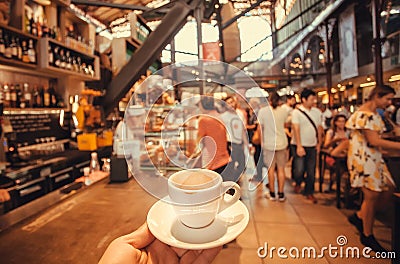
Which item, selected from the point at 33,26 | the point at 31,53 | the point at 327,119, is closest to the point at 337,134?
the point at 327,119

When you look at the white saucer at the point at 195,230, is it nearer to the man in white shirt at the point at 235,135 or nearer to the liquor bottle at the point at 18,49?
the man in white shirt at the point at 235,135

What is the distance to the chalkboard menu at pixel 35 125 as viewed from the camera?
217cm

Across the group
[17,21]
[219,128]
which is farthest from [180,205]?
[17,21]

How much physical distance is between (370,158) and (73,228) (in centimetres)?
181

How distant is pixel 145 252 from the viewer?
0.55 meters

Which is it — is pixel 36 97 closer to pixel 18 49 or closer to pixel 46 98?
pixel 46 98

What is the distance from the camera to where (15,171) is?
1.79 m

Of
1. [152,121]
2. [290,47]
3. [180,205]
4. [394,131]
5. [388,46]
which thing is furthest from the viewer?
[290,47]

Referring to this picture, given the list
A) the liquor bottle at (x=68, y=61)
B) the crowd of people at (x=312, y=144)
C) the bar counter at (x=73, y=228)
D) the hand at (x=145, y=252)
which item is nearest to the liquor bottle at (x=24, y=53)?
the liquor bottle at (x=68, y=61)

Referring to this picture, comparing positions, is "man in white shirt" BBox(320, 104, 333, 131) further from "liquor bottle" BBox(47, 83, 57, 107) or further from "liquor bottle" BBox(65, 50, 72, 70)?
"liquor bottle" BBox(47, 83, 57, 107)

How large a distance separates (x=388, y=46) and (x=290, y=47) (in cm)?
353

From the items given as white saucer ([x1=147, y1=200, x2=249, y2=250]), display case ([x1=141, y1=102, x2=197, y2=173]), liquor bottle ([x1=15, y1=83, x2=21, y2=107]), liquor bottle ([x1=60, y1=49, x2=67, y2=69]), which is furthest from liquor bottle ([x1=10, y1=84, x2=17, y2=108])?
white saucer ([x1=147, y1=200, x2=249, y2=250])

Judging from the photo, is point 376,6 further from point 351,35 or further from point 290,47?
point 290,47

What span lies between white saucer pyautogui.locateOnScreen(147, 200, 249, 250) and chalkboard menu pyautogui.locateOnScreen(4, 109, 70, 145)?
7.41 ft
